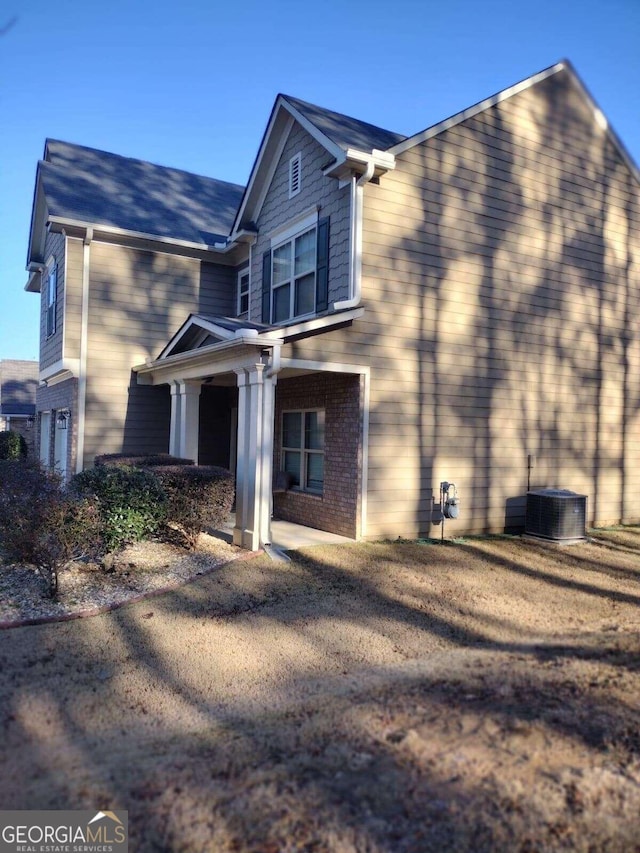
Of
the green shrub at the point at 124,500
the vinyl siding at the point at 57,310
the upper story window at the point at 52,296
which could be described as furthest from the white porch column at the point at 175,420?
the upper story window at the point at 52,296

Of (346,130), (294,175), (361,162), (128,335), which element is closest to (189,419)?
(128,335)

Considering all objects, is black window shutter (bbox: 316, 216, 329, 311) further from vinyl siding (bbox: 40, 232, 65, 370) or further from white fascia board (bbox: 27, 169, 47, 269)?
white fascia board (bbox: 27, 169, 47, 269)

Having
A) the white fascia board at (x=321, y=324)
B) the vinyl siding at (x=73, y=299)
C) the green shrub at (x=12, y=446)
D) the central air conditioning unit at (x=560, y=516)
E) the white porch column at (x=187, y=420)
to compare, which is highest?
the vinyl siding at (x=73, y=299)

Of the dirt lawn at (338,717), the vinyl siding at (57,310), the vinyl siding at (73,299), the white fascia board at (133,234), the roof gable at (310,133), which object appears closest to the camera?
the dirt lawn at (338,717)

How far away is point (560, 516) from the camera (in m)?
9.53

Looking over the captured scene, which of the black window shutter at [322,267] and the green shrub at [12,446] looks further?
the green shrub at [12,446]

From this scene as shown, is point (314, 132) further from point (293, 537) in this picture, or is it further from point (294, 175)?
point (293, 537)

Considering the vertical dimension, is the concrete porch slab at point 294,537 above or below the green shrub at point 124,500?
below

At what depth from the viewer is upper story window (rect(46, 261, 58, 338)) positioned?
43.4 ft

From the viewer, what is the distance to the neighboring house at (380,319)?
360 inches

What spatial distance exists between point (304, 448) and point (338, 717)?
Result: 7171 mm

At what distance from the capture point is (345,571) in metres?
7.46

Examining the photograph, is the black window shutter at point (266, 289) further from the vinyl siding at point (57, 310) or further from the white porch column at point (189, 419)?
the vinyl siding at point (57, 310)

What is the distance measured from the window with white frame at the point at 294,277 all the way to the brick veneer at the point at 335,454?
125 centimetres
